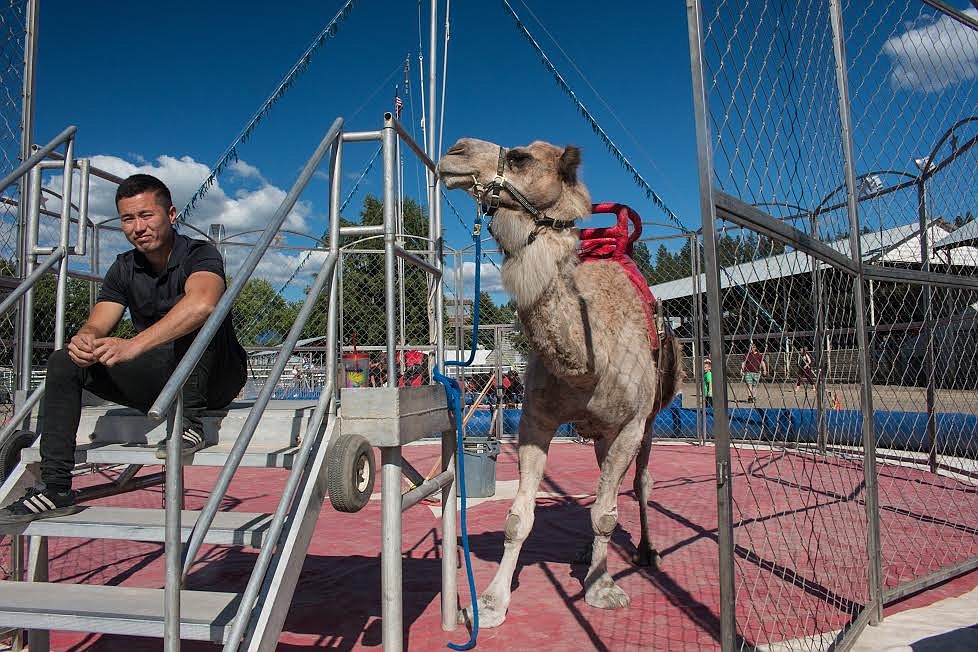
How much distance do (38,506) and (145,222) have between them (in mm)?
1464

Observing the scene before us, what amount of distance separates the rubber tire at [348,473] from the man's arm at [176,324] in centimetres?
86

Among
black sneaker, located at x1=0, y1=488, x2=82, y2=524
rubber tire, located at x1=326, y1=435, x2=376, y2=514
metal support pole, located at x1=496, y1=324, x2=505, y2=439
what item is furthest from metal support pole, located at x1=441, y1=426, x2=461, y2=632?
metal support pole, located at x1=496, y1=324, x2=505, y2=439

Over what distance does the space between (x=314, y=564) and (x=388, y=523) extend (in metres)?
2.86

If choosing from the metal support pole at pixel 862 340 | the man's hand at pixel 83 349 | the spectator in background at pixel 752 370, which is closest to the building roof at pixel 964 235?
the metal support pole at pixel 862 340

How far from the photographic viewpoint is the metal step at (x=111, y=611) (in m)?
2.53

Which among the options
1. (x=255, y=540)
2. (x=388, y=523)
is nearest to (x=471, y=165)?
(x=388, y=523)

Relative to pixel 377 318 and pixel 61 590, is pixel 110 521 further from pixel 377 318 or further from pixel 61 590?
pixel 377 318

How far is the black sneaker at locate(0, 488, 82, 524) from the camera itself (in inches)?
120

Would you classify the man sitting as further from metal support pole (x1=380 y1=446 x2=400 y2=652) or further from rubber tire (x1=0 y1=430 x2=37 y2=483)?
metal support pole (x1=380 y1=446 x2=400 y2=652)

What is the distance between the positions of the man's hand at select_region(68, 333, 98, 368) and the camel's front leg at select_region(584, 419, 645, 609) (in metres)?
3.12

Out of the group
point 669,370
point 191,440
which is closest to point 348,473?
point 191,440

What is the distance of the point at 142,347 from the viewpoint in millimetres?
3012

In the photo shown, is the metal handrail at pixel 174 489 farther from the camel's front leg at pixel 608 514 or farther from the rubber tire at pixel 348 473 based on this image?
the camel's front leg at pixel 608 514

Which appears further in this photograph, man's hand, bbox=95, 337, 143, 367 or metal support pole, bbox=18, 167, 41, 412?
metal support pole, bbox=18, 167, 41, 412
